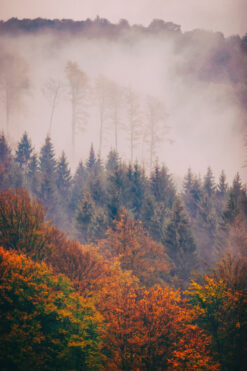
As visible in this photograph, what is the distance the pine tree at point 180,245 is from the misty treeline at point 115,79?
24.6 m

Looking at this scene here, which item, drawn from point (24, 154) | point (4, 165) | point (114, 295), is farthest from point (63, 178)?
point (114, 295)

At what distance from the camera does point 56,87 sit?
173 ft

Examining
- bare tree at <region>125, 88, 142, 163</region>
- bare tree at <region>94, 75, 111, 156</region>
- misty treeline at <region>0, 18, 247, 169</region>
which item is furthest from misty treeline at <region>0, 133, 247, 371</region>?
bare tree at <region>94, 75, 111, 156</region>

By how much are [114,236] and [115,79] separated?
8223 centimetres

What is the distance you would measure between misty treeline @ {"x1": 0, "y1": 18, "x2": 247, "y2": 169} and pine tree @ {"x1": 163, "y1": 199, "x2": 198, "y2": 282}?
24.6 meters

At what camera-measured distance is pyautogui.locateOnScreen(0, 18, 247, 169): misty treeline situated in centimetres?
5200

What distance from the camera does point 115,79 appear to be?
302 feet

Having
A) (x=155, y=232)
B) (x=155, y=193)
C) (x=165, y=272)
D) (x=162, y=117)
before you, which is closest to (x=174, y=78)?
(x=162, y=117)

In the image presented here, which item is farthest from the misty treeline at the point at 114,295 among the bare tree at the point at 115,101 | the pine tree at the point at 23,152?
the bare tree at the point at 115,101

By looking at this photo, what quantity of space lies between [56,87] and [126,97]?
17224 mm

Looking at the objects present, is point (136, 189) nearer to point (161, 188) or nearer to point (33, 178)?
point (161, 188)

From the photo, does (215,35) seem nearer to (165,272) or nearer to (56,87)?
(56,87)

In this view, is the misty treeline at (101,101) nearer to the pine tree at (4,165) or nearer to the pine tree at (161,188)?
the pine tree at (161,188)

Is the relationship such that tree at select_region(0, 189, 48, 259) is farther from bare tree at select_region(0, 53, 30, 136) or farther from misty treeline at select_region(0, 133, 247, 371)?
bare tree at select_region(0, 53, 30, 136)
